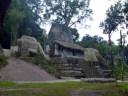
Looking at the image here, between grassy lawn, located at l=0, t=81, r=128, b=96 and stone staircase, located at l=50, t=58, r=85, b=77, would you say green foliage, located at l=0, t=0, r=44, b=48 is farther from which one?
grassy lawn, located at l=0, t=81, r=128, b=96

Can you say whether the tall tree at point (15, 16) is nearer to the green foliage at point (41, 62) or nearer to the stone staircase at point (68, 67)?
the green foliage at point (41, 62)

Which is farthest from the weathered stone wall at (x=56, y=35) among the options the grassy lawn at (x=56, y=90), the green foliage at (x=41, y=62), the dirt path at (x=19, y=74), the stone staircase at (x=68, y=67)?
the grassy lawn at (x=56, y=90)

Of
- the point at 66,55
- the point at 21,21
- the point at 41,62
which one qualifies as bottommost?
the point at 41,62

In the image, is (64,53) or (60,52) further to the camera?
(60,52)

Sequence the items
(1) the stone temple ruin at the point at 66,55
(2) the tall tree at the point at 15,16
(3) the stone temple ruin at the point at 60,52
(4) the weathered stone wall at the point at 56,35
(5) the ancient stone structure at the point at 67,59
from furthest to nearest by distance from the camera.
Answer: (4) the weathered stone wall at the point at 56,35 → (2) the tall tree at the point at 15,16 → (3) the stone temple ruin at the point at 60,52 → (1) the stone temple ruin at the point at 66,55 → (5) the ancient stone structure at the point at 67,59

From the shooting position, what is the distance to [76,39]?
65.9 m

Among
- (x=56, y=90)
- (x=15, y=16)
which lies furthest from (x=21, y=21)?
(x=56, y=90)

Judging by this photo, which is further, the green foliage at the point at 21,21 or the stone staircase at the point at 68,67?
the green foliage at the point at 21,21

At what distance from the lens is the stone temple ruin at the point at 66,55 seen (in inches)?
1052

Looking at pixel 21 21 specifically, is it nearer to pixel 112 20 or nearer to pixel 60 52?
pixel 60 52

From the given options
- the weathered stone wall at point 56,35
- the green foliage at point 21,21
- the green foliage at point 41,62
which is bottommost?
the green foliage at point 41,62

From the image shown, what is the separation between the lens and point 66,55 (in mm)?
30562

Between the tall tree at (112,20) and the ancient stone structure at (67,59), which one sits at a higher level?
the tall tree at (112,20)

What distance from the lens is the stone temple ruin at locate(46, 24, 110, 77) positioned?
2672 cm
